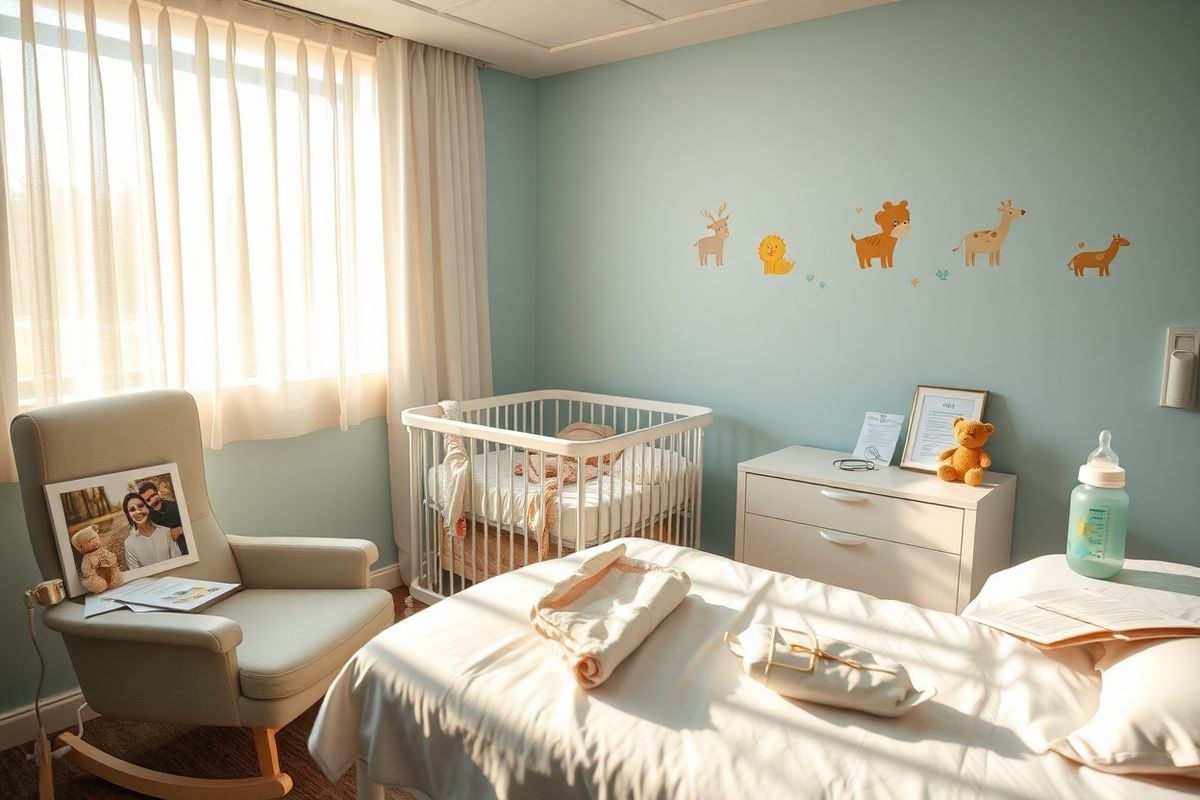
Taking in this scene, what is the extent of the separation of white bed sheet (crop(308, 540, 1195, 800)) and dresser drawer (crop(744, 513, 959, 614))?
0.96 m

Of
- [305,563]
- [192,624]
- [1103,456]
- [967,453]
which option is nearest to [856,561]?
[967,453]

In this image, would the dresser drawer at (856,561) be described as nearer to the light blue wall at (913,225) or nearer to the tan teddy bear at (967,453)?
the tan teddy bear at (967,453)

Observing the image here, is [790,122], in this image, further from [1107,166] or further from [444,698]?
[444,698]

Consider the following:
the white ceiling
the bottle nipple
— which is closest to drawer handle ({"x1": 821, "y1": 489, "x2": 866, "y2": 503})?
the bottle nipple

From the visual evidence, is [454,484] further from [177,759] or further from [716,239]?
[716,239]

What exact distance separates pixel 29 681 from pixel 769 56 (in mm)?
3381

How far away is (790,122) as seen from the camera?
3.18 m

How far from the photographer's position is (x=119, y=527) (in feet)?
7.59

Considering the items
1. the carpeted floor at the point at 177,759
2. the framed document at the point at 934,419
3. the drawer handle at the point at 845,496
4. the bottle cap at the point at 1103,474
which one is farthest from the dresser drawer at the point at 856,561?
the carpeted floor at the point at 177,759

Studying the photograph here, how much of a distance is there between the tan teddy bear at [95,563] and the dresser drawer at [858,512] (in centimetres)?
202

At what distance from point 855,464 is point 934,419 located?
317 millimetres

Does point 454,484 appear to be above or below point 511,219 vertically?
below

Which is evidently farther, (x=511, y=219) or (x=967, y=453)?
(x=511, y=219)

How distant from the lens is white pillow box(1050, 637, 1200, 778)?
3.61 ft
